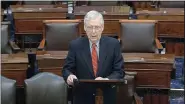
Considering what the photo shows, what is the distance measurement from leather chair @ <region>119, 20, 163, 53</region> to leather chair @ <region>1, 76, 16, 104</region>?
5.34 feet

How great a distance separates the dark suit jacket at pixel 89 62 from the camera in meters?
2.35

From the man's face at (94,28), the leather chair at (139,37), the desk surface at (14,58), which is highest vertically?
the man's face at (94,28)

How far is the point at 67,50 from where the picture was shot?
3.99 meters

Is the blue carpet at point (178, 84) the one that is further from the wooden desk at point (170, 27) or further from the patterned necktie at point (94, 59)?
the patterned necktie at point (94, 59)

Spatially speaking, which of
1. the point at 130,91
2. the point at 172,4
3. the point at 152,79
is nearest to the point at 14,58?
the point at 130,91

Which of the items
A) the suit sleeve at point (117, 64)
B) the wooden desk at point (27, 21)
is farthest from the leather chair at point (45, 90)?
the wooden desk at point (27, 21)

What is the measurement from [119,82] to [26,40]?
3.07 metres

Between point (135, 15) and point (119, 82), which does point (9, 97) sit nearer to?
point (119, 82)

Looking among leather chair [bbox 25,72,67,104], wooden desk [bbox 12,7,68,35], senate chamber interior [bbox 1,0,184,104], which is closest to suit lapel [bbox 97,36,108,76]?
senate chamber interior [bbox 1,0,184,104]

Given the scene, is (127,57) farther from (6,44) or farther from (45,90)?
(6,44)

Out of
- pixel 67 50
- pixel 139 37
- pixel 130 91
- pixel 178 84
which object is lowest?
pixel 178 84

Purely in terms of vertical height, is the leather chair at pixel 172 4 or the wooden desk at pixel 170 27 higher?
the leather chair at pixel 172 4

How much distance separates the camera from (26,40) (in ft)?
16.1

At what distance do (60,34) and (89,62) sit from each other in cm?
179
